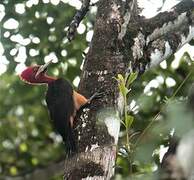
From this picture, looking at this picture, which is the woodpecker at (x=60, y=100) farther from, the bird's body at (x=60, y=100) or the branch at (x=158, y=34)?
the branch at (x=158, y=34)

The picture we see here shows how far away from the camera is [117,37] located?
2.80 m

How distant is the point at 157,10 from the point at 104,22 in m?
0.79

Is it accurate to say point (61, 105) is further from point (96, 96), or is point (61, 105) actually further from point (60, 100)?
point (96, 96)

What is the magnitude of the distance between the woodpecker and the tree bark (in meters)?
0.11

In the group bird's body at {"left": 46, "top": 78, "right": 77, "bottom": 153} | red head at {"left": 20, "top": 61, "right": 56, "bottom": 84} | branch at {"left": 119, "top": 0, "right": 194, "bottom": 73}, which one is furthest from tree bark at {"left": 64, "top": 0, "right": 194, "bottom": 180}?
red head at {"left": 20, "top": 61, "right": 56, "bottom": 84}

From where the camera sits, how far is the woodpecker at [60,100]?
2944mm

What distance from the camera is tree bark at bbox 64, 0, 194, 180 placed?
2.28 meters

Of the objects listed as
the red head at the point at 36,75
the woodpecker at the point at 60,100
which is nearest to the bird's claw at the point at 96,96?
the woodpecker at the point at 60,100

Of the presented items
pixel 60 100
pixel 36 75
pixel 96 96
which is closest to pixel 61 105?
pixel 60 100

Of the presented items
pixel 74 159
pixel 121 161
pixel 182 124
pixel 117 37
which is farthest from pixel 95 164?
pixel 121 161

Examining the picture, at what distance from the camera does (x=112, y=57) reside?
8.98ft

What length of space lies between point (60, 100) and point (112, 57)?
0.77 meters

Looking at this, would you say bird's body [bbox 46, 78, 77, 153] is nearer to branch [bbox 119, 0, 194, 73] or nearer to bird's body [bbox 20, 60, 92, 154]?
bird's body [bbox 20, 60, 92, 154]

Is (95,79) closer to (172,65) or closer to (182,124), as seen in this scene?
(182,124)
